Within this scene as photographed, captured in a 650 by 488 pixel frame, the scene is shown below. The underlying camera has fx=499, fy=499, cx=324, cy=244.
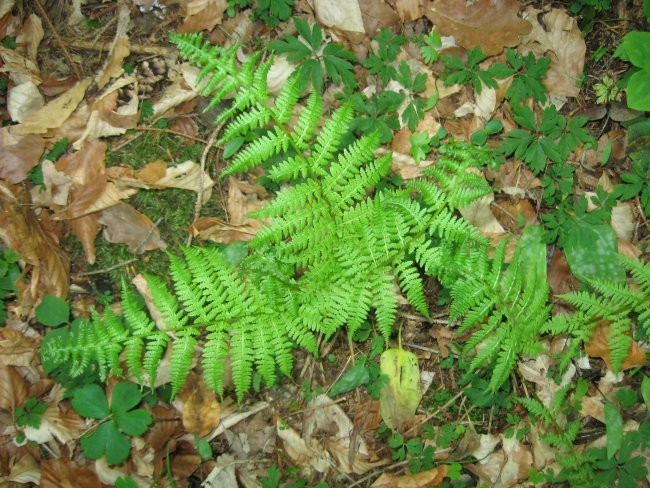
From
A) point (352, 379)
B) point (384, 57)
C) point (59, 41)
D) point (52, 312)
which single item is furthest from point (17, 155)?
point (352, 379)

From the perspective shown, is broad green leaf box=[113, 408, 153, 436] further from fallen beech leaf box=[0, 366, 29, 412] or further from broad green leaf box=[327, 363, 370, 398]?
broad green leaf box=[327, 363, 370, 398]

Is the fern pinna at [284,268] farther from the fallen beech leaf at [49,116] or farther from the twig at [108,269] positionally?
the fallen beech leaf at [49,116]

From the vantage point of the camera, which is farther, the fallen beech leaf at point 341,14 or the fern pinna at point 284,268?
the fallen beech leaf at point 341,14

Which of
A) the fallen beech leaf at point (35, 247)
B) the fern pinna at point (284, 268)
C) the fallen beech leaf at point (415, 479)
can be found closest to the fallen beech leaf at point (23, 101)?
the fallen beech leaf at point (35, 247)

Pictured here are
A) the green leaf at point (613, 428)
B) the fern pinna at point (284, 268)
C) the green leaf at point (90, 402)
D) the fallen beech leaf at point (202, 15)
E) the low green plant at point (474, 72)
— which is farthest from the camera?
the fallen beech leaf at point (202, 15)

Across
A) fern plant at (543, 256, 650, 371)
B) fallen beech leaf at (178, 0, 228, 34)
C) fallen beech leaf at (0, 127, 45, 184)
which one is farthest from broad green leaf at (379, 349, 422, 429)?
fallen beech leaf at (0, 127, 45, 184)

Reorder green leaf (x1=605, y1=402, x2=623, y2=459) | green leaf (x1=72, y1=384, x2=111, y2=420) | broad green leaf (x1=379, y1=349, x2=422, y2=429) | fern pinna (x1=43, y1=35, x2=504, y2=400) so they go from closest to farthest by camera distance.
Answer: fern pinna (x1=43, y1=35, x2=504, y2=400) < green leaf (x1=605, y1=402, x2=623, y2=459) < broad green leaf (x1=379, y1=349, x2=422, y2=429) < green leaf (x1=72, y1=384, x2=111, y2=420)

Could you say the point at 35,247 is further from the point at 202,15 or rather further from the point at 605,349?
the point at 605,349
